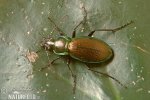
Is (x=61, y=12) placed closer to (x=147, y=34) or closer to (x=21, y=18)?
(x=21, y=18)

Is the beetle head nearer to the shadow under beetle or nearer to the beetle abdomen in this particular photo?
the shadow under beetle

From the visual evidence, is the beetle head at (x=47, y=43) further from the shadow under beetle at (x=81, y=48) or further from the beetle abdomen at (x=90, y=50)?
the beetle abdomen at (x=90, y=50)

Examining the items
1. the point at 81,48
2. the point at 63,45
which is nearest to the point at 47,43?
the point at 63,45

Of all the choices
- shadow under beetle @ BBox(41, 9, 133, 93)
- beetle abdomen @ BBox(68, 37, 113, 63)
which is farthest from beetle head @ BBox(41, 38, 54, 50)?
beetle abdomen @ BBox(68, 37, 113, 63)

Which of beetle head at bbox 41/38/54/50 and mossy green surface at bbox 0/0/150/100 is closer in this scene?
mossy green surface at bbox 0/0/150/100

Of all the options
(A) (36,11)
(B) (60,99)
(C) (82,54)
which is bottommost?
(B) (60,99)

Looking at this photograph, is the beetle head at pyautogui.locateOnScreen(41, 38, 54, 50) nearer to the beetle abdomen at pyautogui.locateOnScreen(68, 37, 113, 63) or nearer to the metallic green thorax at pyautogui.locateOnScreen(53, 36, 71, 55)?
the metallic green thorax at pyautogui.locateOnScreen(53, 36, 71, 55)

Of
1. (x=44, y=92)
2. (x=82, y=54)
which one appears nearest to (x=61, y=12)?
(x=82, y=54)
